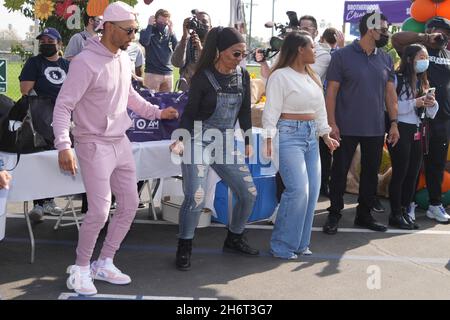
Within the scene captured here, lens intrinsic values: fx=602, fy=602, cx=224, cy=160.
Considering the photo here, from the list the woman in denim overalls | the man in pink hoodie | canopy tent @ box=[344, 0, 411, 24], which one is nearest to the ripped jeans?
the woman in denim overalls

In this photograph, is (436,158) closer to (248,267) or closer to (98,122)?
(248,267)

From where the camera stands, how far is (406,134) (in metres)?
5.78

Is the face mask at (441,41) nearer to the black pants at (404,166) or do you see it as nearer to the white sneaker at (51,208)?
the black pants at (404,166)

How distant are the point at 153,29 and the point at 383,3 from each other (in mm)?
11132

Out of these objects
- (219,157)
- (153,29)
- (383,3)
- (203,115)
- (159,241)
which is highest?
(383,3)

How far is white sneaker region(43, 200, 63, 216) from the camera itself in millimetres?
6183

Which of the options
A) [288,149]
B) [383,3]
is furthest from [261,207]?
[383,3]

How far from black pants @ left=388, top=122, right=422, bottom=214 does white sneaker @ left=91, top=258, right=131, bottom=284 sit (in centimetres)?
295

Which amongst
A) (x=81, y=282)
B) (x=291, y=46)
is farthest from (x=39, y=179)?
(x=291, y=46)

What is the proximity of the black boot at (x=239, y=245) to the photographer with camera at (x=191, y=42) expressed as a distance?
9.17 feet

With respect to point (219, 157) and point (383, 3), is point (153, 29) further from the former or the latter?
point (383, 3)

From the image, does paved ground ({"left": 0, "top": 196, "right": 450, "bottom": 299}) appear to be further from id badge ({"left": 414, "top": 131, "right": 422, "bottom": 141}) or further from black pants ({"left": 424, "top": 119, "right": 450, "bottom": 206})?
id badge ({"left": 414, "top": 131, "right": 422, "bottom": 141})

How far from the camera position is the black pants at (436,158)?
6.20 metres

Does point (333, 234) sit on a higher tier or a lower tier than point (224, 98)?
lower
